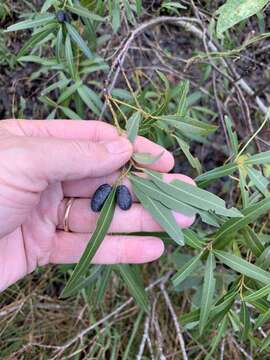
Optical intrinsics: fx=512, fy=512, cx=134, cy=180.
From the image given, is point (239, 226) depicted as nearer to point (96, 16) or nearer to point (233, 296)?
point (233, 296)

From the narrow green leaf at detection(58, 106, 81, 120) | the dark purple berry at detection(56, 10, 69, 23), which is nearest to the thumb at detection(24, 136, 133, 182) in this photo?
the dark purple berry at detection(56, 10, 69, 23)

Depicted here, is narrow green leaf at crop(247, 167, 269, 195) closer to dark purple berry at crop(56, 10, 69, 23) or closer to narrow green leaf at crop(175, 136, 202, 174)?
narrow green leaf at crop(175, 136, 202, 174)

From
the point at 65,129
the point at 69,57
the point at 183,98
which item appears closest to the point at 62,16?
the point at 69,57

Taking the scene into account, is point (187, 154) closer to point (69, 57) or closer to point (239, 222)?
point (239, 222)

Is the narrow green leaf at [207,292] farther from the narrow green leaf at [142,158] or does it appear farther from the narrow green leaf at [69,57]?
the narrow green leaf at [69,57]

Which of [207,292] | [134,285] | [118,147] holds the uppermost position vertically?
[118,147]

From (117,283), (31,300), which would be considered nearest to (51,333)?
(31,300)

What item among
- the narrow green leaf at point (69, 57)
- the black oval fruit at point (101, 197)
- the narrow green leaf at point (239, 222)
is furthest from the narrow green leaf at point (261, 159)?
the narrow green leaf at point (69, 57)
